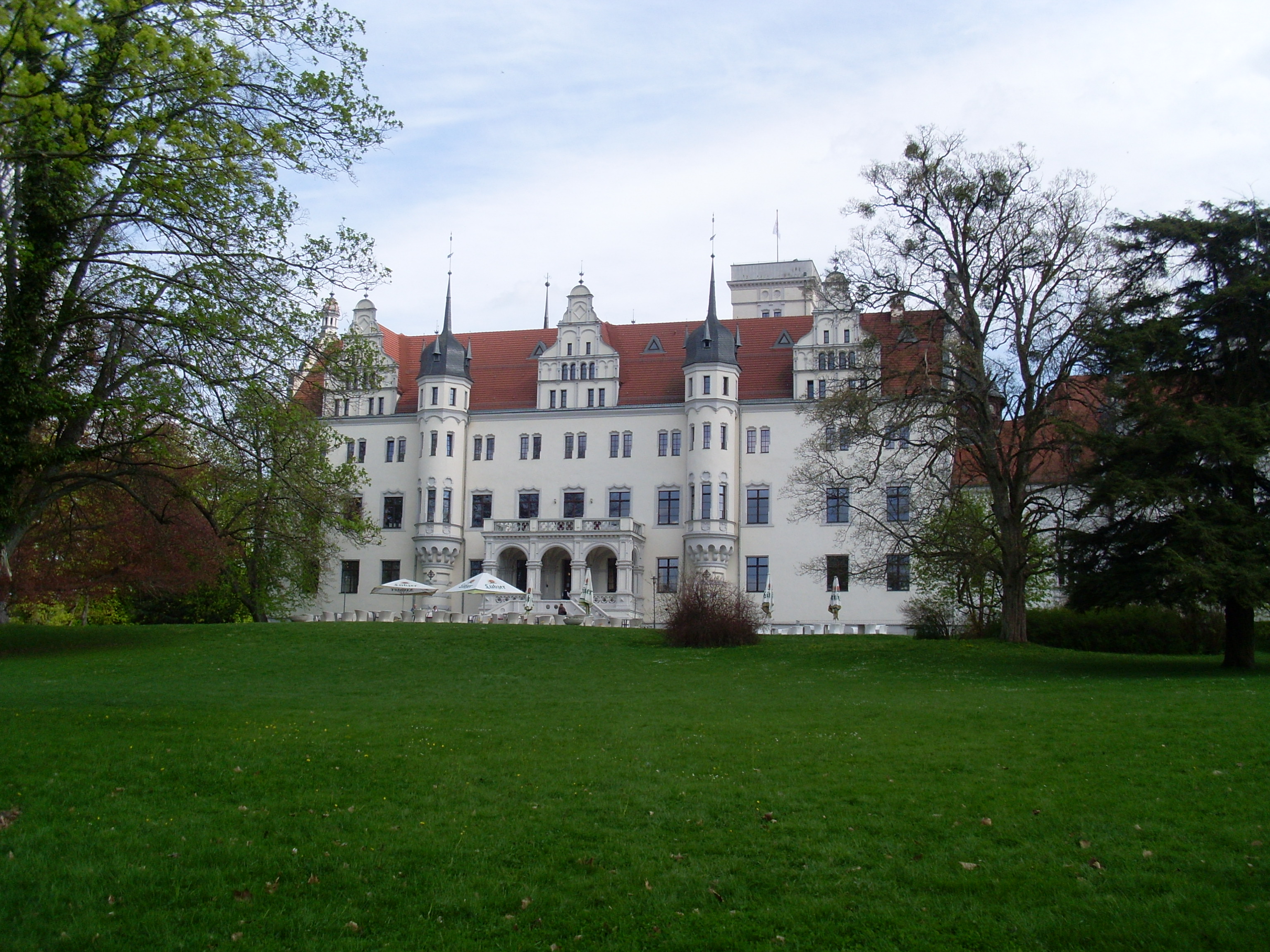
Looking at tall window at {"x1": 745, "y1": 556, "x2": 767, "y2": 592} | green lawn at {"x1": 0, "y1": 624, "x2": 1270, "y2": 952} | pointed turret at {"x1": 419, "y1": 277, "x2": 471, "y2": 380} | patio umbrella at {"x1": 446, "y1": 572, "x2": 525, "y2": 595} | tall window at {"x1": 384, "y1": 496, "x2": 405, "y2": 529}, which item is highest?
pointed turret at {"x1": 419, "y1": 277, "x2": 471, "y2": 380}

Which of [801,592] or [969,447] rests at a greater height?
[969,447]

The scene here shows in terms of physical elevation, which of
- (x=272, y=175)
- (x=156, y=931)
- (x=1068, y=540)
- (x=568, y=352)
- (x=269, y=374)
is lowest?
(x=156, y=931)

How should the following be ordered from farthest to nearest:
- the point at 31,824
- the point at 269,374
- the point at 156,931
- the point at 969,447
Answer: the point at 969,447
the point at 269,374
the point at 31,824
the point at 156,931

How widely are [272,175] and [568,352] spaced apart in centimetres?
4265

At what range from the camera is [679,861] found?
8688mm

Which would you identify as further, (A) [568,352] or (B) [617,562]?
(A) [568,352]

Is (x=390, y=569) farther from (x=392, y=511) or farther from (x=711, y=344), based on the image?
(x=711, y=344)

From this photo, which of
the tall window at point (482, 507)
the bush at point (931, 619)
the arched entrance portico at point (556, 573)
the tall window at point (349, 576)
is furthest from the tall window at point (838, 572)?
the tall window at point (349, 576)

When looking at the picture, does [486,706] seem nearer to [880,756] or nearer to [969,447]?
[880,756]

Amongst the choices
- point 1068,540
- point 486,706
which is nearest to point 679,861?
point 486,706

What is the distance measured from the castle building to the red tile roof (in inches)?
4.8

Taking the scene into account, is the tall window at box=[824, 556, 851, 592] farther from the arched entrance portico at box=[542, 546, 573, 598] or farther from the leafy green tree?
the arched entrance portico at box=[542, 546, 573, 598]

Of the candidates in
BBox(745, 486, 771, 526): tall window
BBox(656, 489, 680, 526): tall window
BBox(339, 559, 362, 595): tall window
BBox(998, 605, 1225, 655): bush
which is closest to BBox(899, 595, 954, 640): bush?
BBox(998, 605, 1225, 655): bush

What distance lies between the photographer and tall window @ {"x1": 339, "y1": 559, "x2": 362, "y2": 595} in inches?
2245
